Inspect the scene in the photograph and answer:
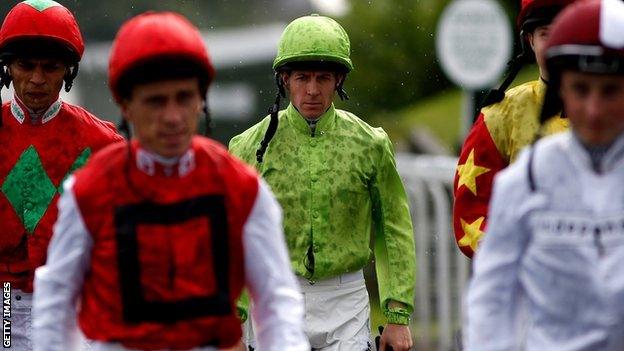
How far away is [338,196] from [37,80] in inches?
58.9

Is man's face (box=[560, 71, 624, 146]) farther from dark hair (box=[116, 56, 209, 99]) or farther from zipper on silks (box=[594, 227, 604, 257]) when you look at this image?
dark hair (box=[116, 56, 209, 99])

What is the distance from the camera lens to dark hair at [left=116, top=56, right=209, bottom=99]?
5.92 m

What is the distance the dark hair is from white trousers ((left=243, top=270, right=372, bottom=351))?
291 centimetres

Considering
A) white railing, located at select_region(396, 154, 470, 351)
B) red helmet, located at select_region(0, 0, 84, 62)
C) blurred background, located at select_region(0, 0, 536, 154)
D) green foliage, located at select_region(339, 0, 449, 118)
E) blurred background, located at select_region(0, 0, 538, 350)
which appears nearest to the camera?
red helmet, located at select_region(0, 0, 84, 62)

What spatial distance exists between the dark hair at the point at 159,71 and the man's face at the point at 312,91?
9.28 feet

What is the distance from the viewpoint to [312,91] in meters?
8.84

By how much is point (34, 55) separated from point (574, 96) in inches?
134

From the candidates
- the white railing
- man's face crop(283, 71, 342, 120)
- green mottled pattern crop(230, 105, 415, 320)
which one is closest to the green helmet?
man's face crop(283, 71, 342, 120)

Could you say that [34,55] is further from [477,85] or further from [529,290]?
[477,85]

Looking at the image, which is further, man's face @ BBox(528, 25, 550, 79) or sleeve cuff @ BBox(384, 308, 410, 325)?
sleeve cuff @ BBox(384, 308, 410, 325)

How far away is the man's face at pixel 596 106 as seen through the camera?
18.6 feet

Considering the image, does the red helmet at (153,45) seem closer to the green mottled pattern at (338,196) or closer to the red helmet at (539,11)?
the red helmet at (539,11)

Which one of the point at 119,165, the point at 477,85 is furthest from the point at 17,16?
the point at 477,85

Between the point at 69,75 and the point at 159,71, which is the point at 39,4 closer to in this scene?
the point at 69,75
